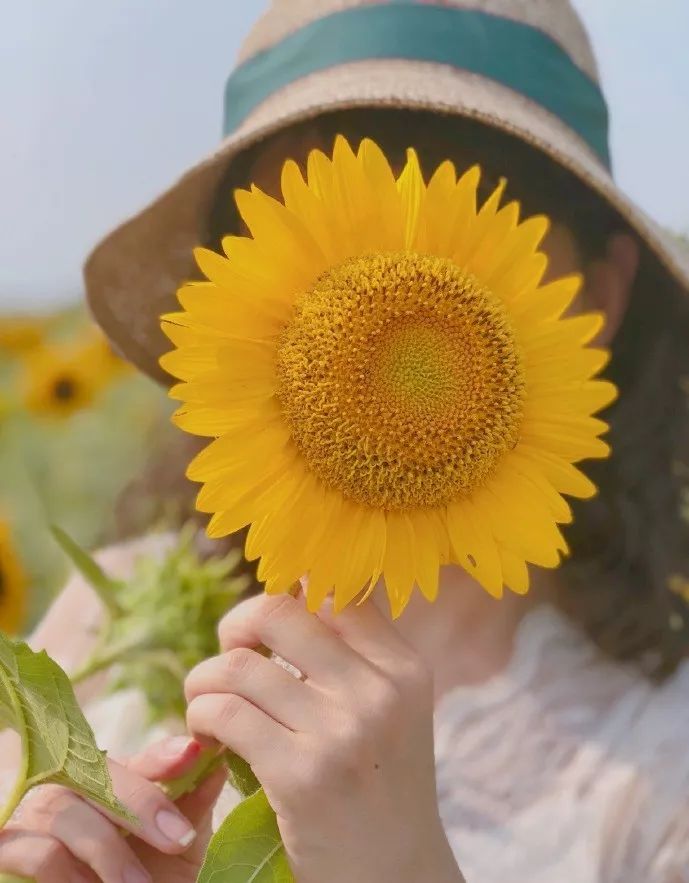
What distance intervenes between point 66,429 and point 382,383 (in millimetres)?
814

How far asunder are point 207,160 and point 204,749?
1.21 feet

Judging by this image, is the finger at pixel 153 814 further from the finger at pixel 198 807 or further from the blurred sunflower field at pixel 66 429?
the blurred sunflower field at pixel 66 429

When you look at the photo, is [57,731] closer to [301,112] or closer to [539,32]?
[301,112]

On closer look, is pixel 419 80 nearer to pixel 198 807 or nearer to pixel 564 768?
pixel 198 807

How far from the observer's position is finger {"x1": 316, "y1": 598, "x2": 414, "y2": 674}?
343mm

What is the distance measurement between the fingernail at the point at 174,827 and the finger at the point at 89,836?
3cm

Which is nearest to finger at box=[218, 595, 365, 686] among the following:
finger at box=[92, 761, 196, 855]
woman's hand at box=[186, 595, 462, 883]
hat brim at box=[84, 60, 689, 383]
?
woman's hand at box=[186, 595, 462, 883]

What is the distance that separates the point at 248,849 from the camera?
1.08 feet

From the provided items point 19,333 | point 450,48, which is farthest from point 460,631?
point 19,333

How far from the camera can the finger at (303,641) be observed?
33 centimetres

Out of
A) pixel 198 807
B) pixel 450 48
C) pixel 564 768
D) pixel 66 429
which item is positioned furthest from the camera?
pixel 66 429

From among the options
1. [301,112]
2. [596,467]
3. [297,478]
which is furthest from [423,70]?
[596,467]

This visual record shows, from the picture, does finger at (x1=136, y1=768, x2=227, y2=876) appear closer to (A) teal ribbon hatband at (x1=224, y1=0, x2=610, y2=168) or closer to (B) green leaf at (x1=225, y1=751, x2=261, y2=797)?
(B) green leaf at (x1=225, y1=751, x2=261, y2=797)

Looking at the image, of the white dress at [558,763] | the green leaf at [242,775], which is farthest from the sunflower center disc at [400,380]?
the white dress at [558,763]
